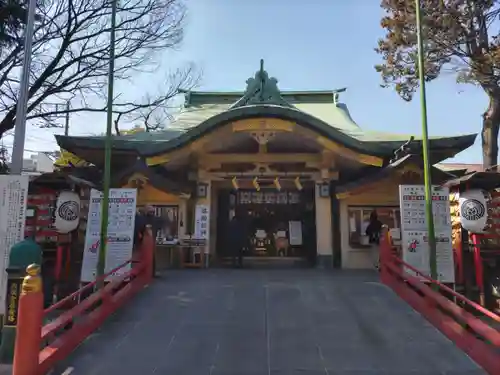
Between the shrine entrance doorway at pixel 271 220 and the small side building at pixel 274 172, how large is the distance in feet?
0.11

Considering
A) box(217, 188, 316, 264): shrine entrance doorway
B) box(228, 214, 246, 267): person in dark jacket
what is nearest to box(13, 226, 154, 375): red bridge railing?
box(228, 214, 246, 267): person in dark jacket

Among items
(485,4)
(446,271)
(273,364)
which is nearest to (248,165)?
(446,271)

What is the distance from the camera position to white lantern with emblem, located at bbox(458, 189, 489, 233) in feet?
32.1

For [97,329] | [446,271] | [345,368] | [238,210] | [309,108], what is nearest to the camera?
[345,368]

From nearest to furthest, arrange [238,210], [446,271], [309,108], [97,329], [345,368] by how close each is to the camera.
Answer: [345,368] < [97,329] < [446,271] < [238,210] < [309,108]

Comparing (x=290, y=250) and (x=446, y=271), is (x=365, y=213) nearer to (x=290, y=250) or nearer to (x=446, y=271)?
(x=290, y=250)

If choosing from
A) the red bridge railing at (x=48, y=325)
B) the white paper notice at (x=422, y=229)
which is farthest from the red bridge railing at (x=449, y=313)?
the red bridge railing at (x=48, y=325)

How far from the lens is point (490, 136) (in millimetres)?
16750

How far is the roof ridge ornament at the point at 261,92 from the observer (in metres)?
13.3

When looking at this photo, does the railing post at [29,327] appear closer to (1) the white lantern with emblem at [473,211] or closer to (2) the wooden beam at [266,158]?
(1) the white lantern with emblem at [473,211]

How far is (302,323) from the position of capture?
24.0 ft

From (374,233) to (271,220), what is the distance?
3.51 metres

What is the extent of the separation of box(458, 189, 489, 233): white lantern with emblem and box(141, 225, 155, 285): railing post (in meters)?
7.17

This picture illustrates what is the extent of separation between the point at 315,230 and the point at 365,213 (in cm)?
167
